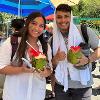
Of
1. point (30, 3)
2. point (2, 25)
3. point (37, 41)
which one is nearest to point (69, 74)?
point (37, 41)

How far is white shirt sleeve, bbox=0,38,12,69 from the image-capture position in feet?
12.6

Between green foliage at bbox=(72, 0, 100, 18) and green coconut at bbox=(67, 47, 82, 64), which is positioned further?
green foliage at bbox=(72, 0, 100, 18)

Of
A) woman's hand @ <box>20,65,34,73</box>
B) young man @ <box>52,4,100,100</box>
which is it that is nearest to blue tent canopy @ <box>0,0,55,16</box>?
young man @ <box>52,4,100,100</box>

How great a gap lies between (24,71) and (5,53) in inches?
10.9

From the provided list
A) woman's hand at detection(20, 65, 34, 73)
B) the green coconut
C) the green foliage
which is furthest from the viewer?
the green foliage

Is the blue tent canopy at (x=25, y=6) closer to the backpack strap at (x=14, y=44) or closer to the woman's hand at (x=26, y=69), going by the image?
the backpack strap at (x=14, y=44)

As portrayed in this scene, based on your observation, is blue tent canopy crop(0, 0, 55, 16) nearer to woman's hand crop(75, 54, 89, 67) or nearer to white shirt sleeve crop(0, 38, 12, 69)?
woman's hand crop(75, 54, 89, 67)

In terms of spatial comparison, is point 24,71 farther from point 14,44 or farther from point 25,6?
point 25,6

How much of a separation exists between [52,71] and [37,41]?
0.39 meters

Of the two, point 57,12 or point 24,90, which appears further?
point 57,12

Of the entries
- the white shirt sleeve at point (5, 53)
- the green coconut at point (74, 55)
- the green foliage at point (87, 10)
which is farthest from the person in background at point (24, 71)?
the green foliage at point (87, 10)

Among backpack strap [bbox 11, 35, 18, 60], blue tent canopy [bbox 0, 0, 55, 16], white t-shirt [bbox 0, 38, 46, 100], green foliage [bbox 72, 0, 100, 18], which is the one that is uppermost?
green foliage [bbox 72, 0, 100, 18]

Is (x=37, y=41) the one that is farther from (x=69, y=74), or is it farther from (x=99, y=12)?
(x=99, y=12)

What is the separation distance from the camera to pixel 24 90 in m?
3.91
